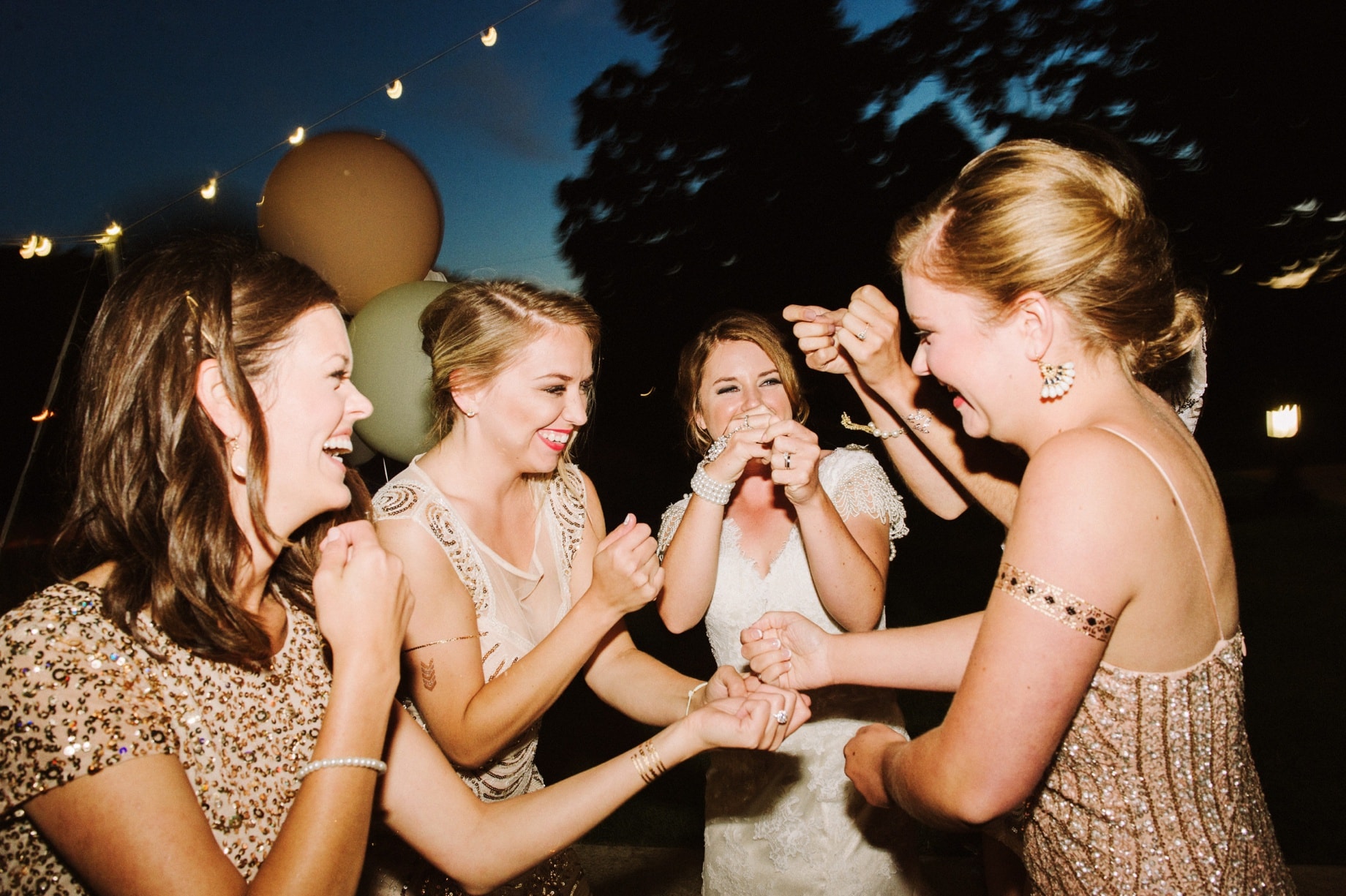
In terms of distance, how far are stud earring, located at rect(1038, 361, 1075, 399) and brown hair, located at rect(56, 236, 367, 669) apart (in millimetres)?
1420

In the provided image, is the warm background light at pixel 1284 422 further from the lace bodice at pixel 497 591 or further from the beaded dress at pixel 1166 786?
the lace bodice at pixel 497 591

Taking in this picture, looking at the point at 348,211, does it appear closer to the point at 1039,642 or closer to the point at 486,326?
the point at 486,326

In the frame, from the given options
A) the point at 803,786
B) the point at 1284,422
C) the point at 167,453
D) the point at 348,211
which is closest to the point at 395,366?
the point at 348,211

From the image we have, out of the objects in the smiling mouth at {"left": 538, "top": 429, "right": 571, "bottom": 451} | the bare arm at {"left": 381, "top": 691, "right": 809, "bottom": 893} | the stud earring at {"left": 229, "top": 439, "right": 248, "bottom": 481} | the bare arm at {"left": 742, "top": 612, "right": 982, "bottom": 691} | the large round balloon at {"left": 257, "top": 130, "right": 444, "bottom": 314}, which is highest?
the large round balloon at {"left": 257, "top": 130, "right": 444, "bottom": 314}

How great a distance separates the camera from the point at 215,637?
137 cm

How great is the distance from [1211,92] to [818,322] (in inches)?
266

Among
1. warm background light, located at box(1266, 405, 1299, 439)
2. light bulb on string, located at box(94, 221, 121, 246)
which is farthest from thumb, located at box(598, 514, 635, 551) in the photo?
warm background light, located at box(1266, 405, 1299, 439)

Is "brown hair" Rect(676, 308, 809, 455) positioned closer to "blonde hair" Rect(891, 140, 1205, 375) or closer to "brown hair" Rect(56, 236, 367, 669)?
"blonde hair" Rect(891, 140, 1205, 375)

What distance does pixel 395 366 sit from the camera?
116 inches

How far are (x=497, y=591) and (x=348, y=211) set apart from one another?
80.0 inches

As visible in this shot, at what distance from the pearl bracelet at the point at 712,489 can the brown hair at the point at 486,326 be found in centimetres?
55

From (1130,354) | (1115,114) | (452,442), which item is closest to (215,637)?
(452,442)

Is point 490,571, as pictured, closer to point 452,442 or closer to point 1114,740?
point 452,442

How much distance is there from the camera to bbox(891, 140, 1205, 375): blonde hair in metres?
1.38
